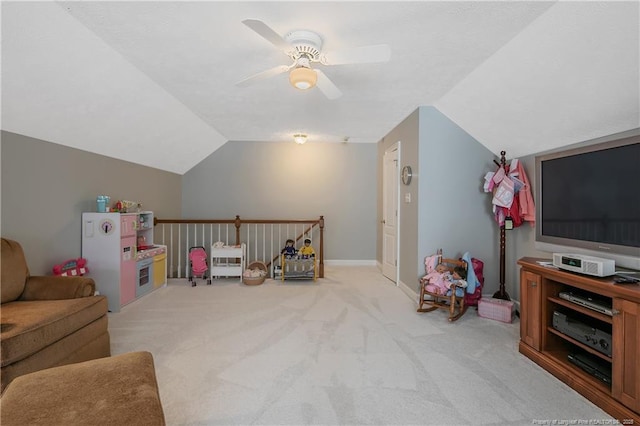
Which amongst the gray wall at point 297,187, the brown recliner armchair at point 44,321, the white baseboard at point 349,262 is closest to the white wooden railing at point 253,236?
the gray wall at point 297,187

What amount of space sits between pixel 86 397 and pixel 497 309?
3.58m

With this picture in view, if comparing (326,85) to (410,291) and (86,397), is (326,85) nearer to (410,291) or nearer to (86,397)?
(86,397)

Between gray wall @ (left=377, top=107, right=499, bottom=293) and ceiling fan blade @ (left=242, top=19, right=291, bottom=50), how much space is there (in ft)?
7.85

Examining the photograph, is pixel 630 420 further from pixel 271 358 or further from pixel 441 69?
pixel 441 69

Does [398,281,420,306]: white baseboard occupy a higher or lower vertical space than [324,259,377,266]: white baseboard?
lower

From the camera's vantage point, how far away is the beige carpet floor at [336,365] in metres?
1.85

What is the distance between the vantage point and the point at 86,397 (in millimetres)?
1291

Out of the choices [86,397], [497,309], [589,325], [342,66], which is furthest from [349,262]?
[86,397]

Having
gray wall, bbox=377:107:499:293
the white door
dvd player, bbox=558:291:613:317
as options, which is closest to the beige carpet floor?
dvd player, bbox=558:291:613:317

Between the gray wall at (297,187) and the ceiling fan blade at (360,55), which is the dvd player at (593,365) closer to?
the ceiling fan blade at (360,55)

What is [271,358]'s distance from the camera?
2.48m

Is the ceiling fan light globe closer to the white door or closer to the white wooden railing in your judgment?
the white door

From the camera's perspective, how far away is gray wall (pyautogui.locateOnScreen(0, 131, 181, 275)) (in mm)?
2704

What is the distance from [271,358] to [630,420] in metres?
2.28
